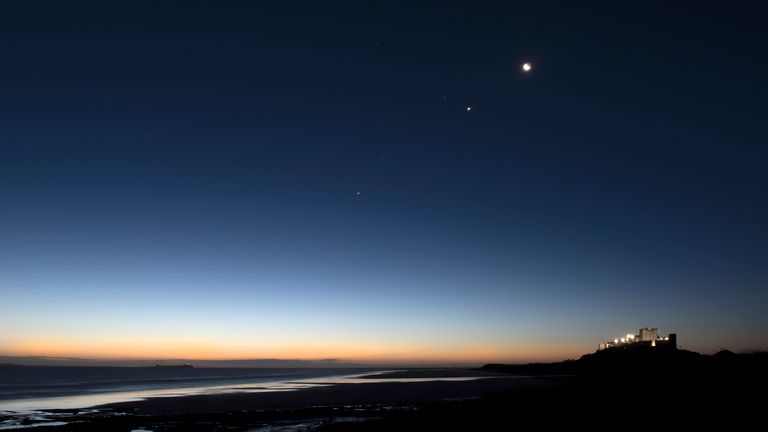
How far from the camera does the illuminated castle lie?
8750cm

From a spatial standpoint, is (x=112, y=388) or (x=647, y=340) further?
(x=647, y=340)

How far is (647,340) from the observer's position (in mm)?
93812

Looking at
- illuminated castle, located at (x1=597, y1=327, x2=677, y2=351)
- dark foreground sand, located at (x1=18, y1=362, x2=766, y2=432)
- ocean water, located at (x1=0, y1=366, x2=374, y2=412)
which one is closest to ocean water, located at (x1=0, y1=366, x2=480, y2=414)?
ocean water, located at (x1=0, y1=366, x2=374, y2=412)

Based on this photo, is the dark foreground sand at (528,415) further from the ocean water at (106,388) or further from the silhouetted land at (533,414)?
the ocean water at (106,388)

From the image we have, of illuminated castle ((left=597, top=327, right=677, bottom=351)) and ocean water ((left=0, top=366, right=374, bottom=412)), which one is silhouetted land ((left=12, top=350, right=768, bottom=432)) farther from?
illuminated castle ((left=597, top=327, right=677, bottom=351))

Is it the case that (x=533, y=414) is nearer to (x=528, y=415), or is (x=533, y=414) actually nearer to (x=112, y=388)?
(x=528, y=415)

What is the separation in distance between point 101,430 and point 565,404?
2398cm

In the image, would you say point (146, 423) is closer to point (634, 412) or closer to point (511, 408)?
point (511, 408)

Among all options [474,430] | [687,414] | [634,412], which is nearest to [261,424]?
[474,430]

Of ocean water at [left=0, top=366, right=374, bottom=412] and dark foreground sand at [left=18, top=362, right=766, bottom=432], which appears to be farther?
ocean water at [left=0, top=366, right=374, bottom=412]

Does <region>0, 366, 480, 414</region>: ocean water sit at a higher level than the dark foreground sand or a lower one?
lower

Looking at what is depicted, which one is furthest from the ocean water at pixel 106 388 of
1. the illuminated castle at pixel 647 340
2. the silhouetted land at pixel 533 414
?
the illuminated castle at pixel 647 340

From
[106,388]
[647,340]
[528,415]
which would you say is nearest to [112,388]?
[106,388]

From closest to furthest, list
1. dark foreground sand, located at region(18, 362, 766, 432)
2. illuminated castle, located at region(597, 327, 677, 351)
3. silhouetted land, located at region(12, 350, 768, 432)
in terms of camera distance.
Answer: dark foreground sand, located at region(18, 362, 766, 432) < silhouetted land, located at region(12, 350, 768, 432) < illuminated castle, located at region(597, 327, 677, 351)
